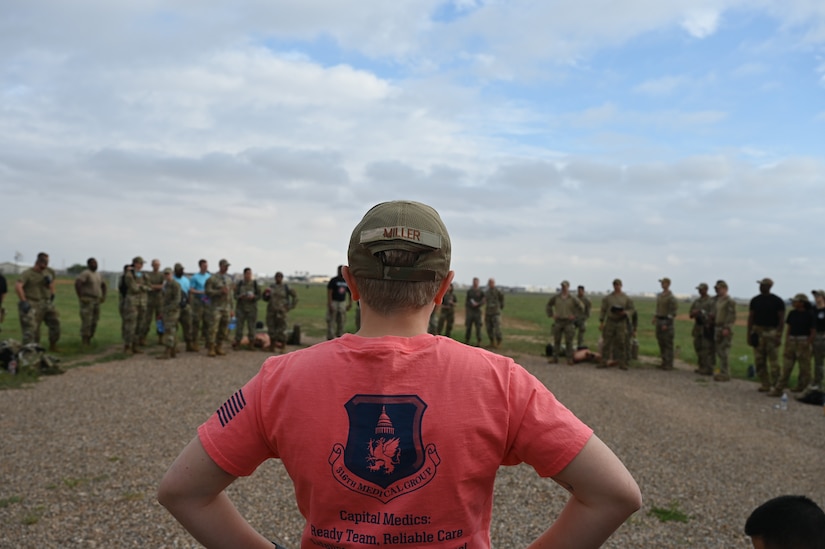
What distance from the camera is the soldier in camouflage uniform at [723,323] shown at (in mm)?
14484

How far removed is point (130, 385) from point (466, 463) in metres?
11.8

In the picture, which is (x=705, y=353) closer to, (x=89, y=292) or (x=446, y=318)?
(x=446, y=318)

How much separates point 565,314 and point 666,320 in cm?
277

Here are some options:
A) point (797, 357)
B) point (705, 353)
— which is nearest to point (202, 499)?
point (797, 357)

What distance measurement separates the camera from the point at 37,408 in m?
9.73

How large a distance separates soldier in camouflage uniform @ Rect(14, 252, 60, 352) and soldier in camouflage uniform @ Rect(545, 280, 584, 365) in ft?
→ 41.9

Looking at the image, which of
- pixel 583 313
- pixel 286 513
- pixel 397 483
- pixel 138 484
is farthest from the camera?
pixel 583 313

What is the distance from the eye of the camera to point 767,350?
1345 cm

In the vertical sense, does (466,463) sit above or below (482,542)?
above

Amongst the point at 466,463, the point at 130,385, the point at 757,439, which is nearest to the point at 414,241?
the point at 466,463

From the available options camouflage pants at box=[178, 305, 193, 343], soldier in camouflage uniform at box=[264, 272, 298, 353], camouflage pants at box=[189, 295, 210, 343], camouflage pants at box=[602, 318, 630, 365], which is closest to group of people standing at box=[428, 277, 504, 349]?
camouflage pants at box=[602, 318, 630, 365]

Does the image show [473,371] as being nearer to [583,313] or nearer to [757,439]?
[757,439]

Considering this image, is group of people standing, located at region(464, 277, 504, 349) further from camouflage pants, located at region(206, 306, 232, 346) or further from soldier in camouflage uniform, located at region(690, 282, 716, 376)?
camouflage pants, located at region(206, 306, 232, 346)

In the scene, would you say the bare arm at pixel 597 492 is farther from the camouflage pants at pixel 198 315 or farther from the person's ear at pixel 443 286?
the camouflage pants at pixel 198 315
